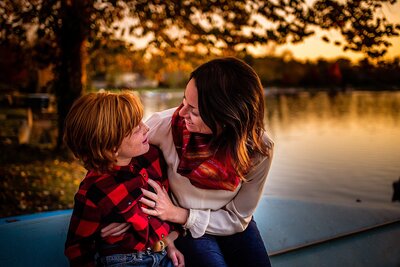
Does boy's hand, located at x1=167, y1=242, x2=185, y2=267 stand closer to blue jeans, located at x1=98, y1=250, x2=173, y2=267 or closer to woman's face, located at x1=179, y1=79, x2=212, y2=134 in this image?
blue jeans, located at x1=98, y1=250, x2=173, y2=267

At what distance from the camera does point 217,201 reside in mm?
2002

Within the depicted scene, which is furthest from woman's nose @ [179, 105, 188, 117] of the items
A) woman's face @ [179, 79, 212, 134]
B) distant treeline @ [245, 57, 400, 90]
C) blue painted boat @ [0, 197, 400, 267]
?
distant treeline @ [245, 57, 400, 90]

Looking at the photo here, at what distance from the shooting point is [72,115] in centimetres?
170

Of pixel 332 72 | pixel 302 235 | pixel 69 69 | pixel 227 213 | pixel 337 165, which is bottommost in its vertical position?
pixel 337 165

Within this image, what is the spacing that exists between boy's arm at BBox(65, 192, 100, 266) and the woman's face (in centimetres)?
55

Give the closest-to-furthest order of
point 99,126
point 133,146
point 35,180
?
point 99,126
point 133,146
point 35,180

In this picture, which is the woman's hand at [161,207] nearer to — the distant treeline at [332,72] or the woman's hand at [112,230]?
the woman's hand at [112,230]

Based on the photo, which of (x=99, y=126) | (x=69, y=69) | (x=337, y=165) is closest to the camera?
(x=99, y=126)

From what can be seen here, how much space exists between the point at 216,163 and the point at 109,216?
528 millimetres

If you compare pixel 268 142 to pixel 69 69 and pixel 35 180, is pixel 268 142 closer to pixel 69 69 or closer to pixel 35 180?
pixel 35 180

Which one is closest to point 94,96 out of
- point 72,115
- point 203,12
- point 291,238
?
point 72,115

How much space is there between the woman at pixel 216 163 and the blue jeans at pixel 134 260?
0.41 ft

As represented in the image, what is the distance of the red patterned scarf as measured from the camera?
6.16ft

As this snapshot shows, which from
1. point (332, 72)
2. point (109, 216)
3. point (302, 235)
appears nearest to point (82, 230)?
point (109, 216)
